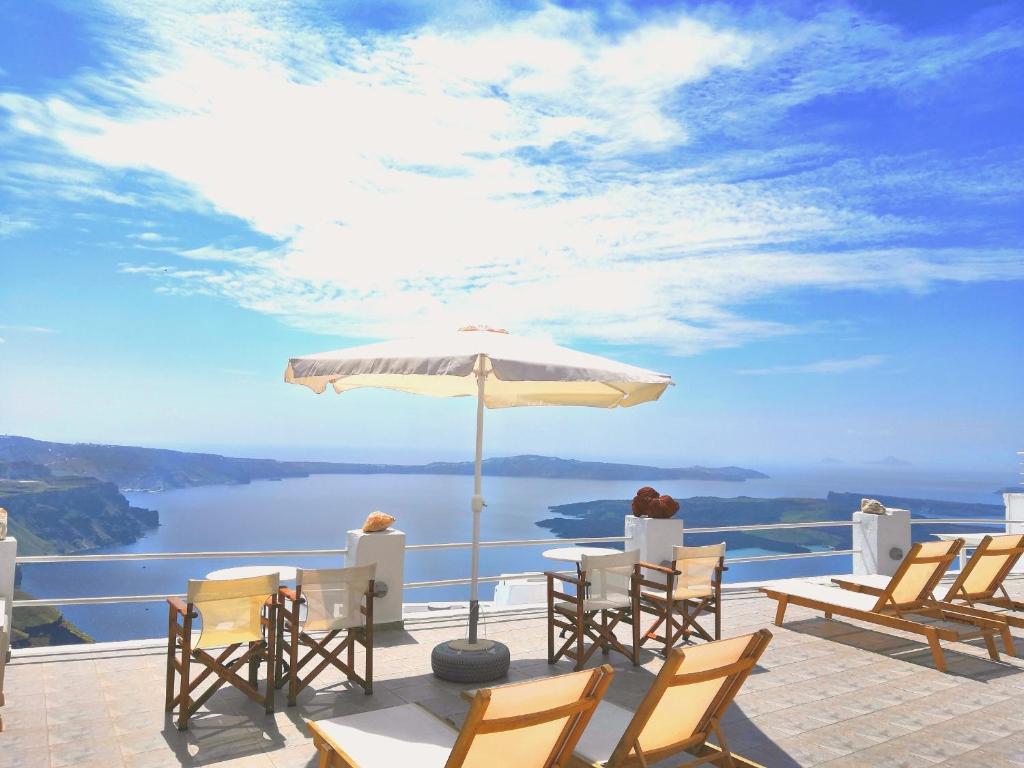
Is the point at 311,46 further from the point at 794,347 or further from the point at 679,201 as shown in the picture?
the point at 794,347

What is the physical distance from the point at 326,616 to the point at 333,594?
0.14 m

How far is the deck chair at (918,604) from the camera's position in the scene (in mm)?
5395

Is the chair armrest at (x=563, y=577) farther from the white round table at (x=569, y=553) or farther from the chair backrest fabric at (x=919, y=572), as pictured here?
the chair backrest fabric at (x=919, y=572)

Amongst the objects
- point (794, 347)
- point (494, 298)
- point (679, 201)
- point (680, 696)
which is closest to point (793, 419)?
point (794, 347)

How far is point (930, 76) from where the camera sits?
1944cm

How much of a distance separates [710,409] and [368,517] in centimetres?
2790

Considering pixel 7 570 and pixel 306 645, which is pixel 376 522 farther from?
pixel 7 570

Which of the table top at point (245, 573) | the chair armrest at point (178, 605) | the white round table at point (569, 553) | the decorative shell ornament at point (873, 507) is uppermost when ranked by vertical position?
the decorative shell ornament at point (873, 507)

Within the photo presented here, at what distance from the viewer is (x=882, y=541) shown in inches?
339

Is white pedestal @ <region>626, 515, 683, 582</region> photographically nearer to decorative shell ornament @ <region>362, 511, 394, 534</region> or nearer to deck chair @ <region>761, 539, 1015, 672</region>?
deck chair @ <region>761, 539, 1015, 672</region>

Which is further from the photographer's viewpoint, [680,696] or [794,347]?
[794,347]

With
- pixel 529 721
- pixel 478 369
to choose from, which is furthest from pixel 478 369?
pixel 529 721

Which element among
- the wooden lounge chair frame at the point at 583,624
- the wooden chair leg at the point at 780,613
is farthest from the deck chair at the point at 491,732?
the wooden chair leg at the point at 780,613

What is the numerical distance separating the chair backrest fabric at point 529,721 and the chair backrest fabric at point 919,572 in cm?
406
